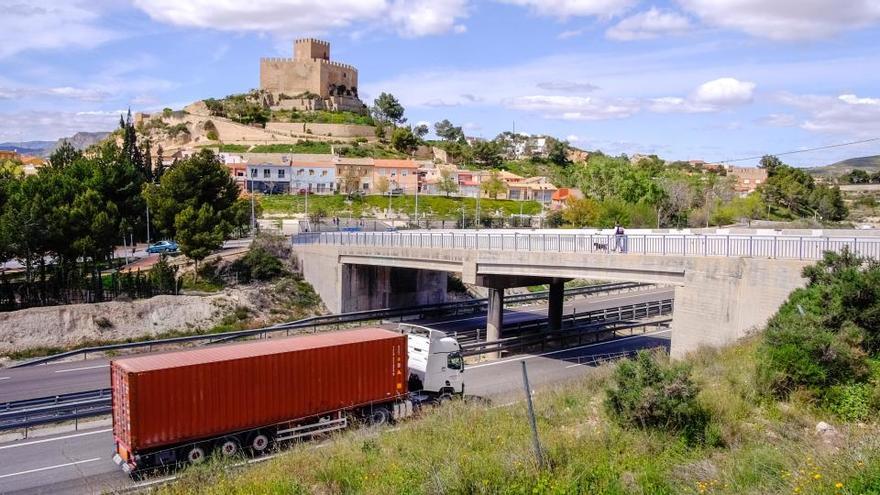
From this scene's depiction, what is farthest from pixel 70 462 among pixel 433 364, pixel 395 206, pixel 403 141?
pixel 403 141

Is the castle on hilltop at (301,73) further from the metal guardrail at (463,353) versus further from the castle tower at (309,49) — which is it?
the metal guardrail at (463,353)

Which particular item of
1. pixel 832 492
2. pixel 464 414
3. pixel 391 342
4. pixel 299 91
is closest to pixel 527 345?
pixel 391 342

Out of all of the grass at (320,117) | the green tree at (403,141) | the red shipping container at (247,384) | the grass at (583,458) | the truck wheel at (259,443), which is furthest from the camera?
A: the grass at (320,117)

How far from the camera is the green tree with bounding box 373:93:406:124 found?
155 meters

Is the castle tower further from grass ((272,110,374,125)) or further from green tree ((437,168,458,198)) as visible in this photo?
green tree ((437,168,458,198))

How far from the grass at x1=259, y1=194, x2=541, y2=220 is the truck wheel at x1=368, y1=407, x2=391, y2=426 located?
63.9 meters

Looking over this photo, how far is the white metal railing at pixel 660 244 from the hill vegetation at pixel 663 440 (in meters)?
3.43

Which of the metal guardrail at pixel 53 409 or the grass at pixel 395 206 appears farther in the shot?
the grass at pixel 395 206

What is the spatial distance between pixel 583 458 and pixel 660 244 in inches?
604

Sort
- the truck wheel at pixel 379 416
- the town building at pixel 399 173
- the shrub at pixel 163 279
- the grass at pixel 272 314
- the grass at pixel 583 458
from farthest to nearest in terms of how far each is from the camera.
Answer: the town building at pixel 399 173, the shrub at pixel 163 279, the grass at pixel 272 314, the truck wheel at pixel 379 416, the grass at pixel 583 458

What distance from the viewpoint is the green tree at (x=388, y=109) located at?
155m

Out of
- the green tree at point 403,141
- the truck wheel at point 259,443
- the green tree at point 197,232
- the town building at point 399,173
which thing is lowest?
the truck wheel at point 259,443

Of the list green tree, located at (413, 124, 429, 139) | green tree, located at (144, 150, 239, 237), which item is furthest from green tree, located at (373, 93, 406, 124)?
green tree, located at (144, 150, 239, 237)

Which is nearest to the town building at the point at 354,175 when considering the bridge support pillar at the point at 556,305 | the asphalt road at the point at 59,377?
the asphalt road at the point at 59,377
